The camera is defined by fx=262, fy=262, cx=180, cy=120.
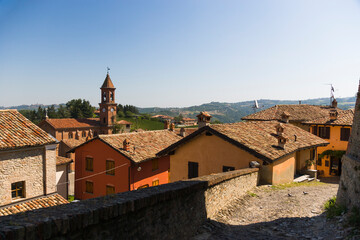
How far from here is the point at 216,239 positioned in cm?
695

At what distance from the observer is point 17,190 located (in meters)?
14.5

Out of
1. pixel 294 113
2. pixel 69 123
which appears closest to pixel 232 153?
pixel 294 113

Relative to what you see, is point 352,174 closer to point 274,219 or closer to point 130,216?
point 274,219

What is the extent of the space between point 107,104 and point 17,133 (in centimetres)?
5592

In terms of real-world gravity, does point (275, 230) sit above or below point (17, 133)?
below

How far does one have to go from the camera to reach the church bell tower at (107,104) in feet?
231

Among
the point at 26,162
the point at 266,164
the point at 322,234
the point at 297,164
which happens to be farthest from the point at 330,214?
the point at 26,162

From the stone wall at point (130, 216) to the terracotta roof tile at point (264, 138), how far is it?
592cm

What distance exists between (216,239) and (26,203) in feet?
41.2

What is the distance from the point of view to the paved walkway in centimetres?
720

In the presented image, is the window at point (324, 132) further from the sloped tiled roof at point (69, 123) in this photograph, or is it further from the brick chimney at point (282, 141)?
the sloped tiled roof at point (69, 123)

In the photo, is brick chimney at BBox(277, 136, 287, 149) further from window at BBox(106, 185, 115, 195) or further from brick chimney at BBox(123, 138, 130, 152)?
window at BBox(106, 185, 115, 195)

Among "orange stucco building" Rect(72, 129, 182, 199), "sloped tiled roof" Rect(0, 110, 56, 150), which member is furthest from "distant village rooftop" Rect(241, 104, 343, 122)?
"sloped tiled roof" Rect(0, 110, 56, 150)

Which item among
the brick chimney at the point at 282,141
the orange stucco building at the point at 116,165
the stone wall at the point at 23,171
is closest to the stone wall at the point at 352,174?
the brick chimney at the point at 282,141
